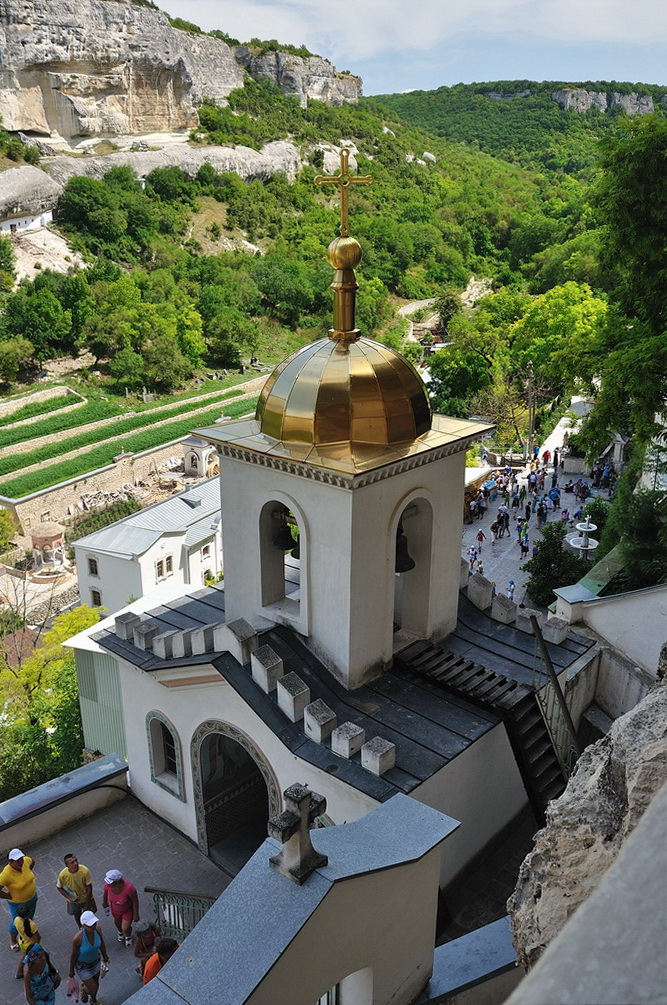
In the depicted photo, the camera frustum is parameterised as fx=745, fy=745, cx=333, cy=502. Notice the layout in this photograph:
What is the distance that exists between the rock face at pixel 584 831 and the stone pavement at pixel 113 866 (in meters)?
6.15

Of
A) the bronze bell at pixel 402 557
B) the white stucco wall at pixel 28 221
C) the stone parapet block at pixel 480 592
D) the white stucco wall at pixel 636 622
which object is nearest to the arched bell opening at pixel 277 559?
the bronze bell at pixel 402 557

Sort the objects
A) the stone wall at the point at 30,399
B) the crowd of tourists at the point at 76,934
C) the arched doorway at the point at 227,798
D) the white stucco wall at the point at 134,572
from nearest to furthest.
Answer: the crowd of tourists at the point at 76,934, the arched doorway at the point at 227,798, the white stucco wall at the point at 134,572, the stone wall at the point at 30,399

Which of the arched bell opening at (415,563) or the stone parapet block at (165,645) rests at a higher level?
the arched bell opening at (415,563)

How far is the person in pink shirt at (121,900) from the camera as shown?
8.14m

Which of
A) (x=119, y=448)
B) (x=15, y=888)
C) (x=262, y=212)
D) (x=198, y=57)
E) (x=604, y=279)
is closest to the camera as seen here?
(x=15, y=888)

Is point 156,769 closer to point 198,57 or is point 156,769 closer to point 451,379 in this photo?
point 451,379

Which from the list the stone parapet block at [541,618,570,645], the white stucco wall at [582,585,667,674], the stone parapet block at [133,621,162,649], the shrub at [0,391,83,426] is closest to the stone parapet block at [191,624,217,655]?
the stone parapet block at [133,621,162,649]

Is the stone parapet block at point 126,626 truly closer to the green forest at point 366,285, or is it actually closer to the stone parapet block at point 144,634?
the stone parapet block at point 144,634

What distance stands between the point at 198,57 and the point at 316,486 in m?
100

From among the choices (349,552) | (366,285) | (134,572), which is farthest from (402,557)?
(366,285)

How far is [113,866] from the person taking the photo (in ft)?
31.4

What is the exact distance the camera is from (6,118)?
71188 mm

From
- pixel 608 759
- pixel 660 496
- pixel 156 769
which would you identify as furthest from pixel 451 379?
pixel 608 759

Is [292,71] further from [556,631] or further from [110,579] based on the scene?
[556,631]
